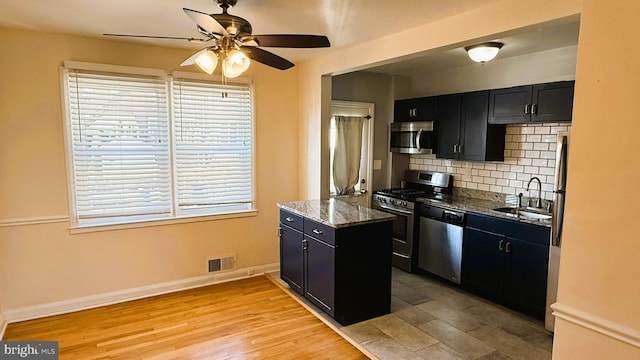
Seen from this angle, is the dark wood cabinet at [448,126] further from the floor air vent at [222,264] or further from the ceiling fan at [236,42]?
the floor air vent at [222,264]

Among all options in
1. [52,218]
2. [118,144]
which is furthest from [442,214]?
[52,218]

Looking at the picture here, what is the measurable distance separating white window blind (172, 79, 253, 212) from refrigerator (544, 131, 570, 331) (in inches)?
115

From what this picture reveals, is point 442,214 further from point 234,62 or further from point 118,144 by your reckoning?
point 118,144

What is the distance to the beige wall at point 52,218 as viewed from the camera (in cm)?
311

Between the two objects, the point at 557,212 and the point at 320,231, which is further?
the point at 320,231

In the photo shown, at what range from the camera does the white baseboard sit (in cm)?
325

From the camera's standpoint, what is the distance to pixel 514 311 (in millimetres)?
3426

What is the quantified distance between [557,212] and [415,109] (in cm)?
226

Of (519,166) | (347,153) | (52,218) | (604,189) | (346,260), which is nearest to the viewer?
(604,189)

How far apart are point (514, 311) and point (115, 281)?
3.75 m

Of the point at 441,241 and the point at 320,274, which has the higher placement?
the point at 441,241

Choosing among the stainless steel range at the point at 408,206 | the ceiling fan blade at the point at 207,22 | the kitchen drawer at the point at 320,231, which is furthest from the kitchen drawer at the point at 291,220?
the ceiling fan blade at the point at 207,22

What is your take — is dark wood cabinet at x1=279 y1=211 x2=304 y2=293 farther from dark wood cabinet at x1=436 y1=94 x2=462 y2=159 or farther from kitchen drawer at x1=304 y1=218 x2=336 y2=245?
dark wood cabinet at x1=436 y1=94 x2=462 y2=159

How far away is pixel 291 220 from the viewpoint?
3627mm
